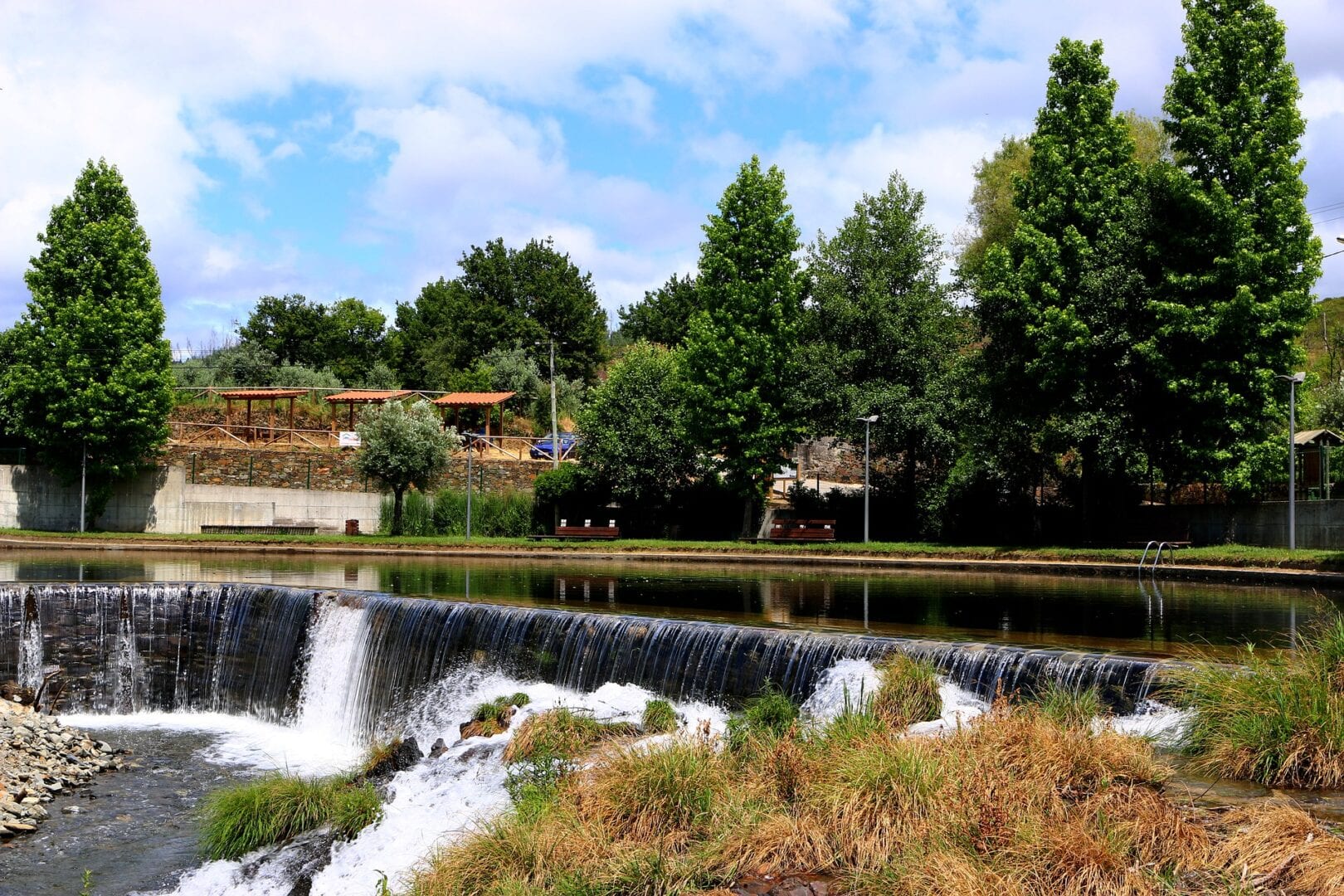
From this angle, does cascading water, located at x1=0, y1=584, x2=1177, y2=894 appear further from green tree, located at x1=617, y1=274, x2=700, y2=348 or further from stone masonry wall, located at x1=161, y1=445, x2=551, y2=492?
green tree, located at x1=617, y1=274, x2=700, y2=348

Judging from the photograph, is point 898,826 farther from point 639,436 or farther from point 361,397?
point 361,397

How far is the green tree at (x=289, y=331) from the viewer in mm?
77500

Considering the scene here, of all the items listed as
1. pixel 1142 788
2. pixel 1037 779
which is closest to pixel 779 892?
pixel 1037 779

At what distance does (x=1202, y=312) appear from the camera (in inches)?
1287

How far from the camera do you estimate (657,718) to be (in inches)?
473

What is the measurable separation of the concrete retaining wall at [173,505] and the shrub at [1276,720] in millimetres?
43637

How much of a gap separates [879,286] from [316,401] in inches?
1342

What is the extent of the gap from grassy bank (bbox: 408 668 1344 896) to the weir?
4.77 m

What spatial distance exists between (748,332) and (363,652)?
2554cm

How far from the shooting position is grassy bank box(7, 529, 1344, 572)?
30.1 meters

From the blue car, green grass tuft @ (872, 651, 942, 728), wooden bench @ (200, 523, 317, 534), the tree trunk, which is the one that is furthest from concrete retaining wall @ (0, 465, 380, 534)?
green grass tuft @ (872, 651, 942, 728)

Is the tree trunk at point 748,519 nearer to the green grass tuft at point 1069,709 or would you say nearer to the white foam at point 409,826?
the white foam at point 409,826

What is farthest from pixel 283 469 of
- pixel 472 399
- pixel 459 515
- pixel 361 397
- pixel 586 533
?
pixel 586 533

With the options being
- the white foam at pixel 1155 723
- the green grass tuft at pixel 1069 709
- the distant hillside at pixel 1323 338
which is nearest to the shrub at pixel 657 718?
the green grass tuft at pixel 1069 709
